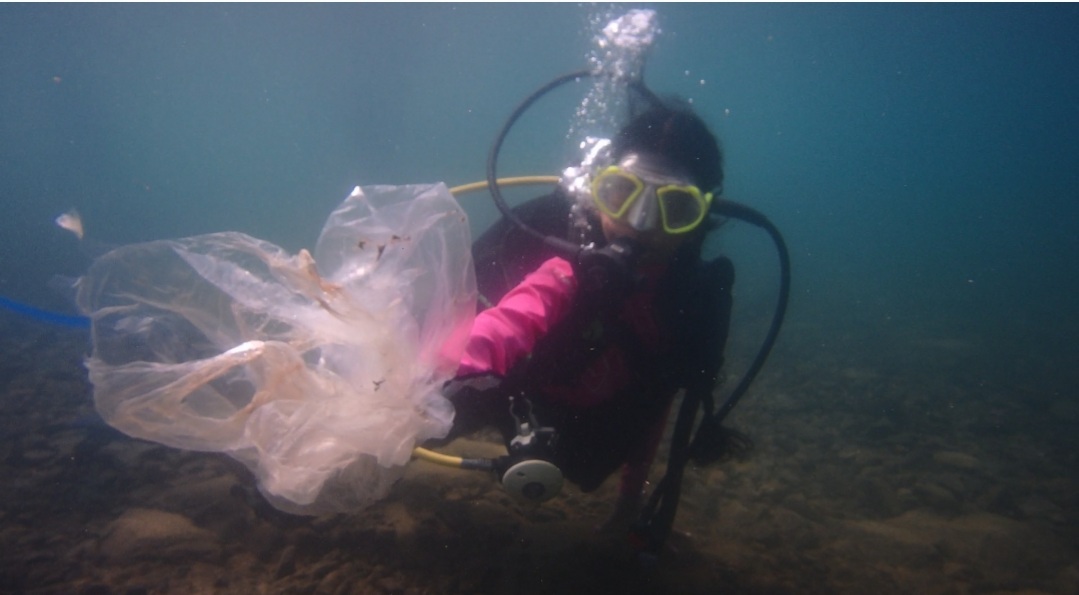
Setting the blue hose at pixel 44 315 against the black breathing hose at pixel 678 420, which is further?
the black breathing hose at pixel 678 420

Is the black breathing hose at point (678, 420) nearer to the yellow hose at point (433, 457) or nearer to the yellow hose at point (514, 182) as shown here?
the yellow hose at point (514, 182)

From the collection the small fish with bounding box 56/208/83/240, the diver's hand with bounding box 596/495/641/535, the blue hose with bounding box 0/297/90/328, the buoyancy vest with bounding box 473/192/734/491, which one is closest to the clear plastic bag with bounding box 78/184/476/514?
the small fish with bounding box 56/208/83/240

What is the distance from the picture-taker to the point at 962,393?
8656mm

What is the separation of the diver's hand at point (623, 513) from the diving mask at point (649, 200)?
7.28 feet

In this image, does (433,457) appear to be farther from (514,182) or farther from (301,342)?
(514,182)

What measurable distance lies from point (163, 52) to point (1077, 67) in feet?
205

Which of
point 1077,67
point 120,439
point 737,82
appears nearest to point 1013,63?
point 1077,67

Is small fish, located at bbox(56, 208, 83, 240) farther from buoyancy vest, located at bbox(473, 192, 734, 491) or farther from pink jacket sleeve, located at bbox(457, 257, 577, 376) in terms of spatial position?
buoyancy vest, located at bbox(473, 192, 734, 491)

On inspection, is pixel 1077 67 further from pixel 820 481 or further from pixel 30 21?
pixel 30 21

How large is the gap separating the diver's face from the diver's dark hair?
0.10 meters

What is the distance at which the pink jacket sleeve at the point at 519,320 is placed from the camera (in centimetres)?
204

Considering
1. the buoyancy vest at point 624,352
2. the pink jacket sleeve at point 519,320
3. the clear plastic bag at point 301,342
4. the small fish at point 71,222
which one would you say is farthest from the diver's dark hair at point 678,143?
the small fish at point 71,222

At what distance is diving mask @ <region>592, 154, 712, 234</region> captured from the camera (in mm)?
2682

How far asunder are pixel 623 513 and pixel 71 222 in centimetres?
380
